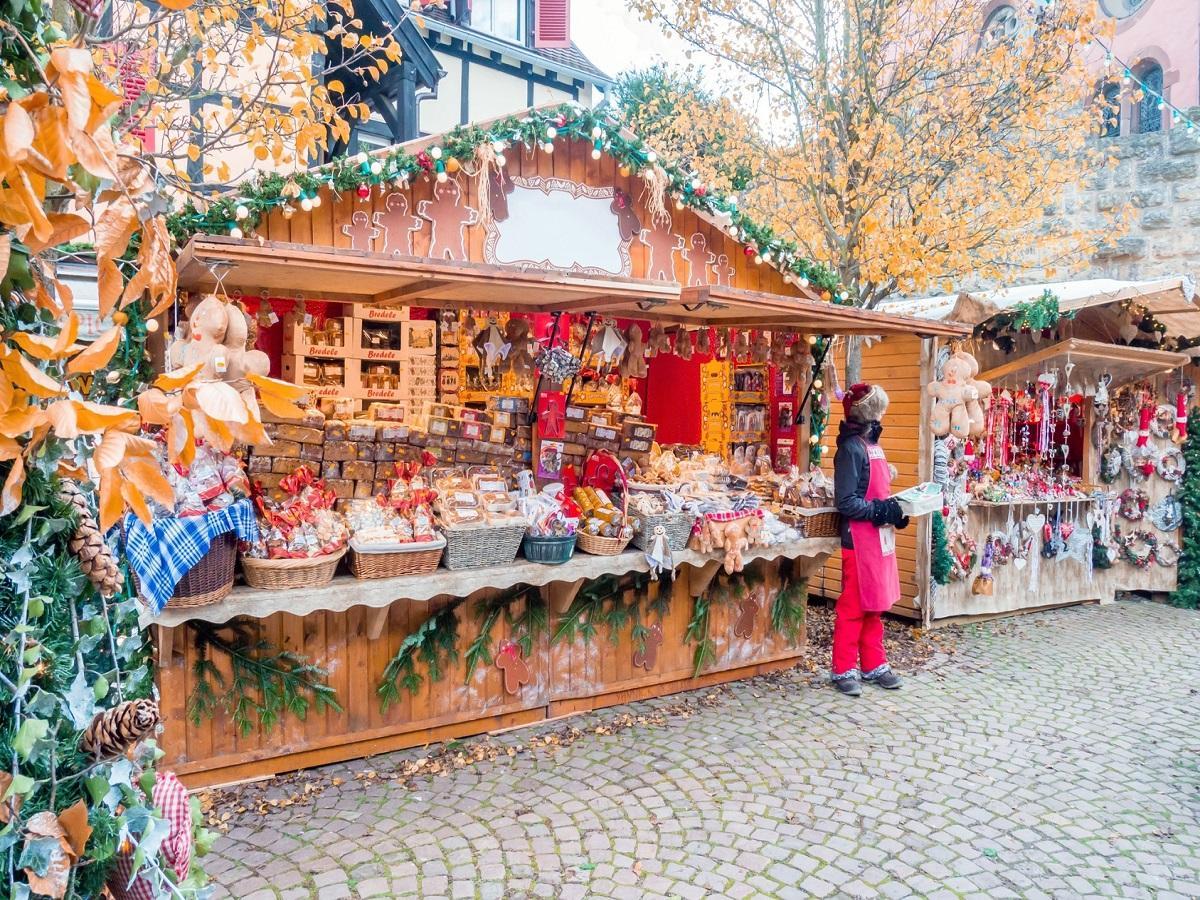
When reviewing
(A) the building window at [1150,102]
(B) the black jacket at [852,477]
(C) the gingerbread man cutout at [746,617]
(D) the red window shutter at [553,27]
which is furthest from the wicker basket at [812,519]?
(A) the building window at [1150,102]

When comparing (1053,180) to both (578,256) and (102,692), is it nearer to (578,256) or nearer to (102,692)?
(578,256)

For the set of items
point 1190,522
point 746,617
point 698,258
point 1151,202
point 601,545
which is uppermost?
point 1151,202

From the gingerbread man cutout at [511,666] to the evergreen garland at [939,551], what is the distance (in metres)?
3.94

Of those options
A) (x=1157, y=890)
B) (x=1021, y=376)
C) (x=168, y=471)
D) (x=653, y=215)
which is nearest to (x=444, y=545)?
(x=168, y=471)

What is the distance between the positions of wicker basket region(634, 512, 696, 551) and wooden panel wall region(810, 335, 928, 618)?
2822mm

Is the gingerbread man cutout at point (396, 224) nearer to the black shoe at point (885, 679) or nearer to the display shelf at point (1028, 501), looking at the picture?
the black shoe at point (885, 679)

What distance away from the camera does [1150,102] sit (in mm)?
13016

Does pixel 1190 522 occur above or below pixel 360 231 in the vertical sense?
below

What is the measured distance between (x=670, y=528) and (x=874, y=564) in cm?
142

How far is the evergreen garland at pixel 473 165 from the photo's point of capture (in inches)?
153

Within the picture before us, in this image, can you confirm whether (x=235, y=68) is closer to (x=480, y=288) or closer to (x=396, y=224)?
(x=396, y=224)

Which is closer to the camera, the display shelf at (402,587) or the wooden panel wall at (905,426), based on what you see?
the display shelf at (402,587)

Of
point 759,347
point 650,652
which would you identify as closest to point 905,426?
point 759,347

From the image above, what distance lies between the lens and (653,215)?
17.8 ft
